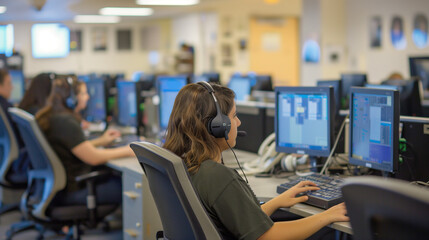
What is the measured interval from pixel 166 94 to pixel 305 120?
1542 mm

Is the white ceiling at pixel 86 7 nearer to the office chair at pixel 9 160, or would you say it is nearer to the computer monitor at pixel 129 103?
the computer monitor at pixel 129 103

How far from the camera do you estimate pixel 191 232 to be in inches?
63.7

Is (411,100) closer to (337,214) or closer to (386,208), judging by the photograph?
(337,214)

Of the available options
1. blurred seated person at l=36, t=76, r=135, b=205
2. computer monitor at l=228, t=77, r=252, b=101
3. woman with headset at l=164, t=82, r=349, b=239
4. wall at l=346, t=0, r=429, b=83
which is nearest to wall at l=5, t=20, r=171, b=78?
wall at l=346, t=0, r=429, b=83

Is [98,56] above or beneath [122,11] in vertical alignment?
beneath

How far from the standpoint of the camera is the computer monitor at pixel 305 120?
2.56 m

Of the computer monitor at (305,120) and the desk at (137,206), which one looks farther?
the desk at (137,206)

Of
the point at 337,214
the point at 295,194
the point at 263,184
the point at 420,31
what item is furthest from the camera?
the point at 420,31

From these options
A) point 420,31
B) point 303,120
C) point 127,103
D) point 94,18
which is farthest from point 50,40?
→ point 303,120

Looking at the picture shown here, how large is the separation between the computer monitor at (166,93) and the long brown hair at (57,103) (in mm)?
691

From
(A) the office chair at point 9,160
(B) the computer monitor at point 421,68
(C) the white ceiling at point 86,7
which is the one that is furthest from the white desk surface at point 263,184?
(C) the white ceiling at point 86,7

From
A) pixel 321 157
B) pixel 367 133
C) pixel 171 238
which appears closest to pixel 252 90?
pixel 321 157

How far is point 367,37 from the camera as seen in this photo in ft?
32.4

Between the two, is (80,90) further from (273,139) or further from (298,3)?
(298,3)
